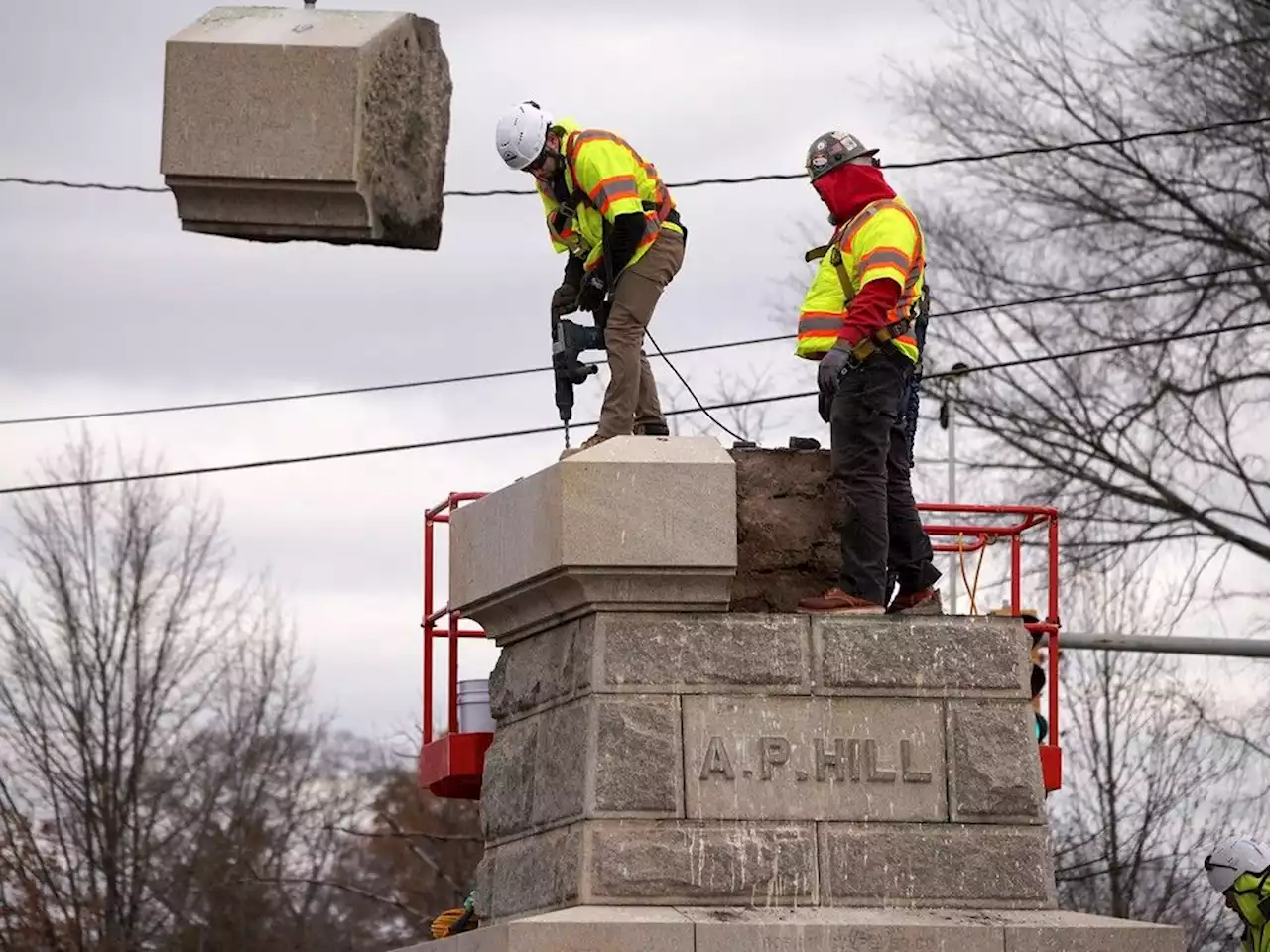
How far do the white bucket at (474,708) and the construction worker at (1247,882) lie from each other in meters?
3.22

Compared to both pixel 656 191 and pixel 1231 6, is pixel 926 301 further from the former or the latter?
pixel 1231 6

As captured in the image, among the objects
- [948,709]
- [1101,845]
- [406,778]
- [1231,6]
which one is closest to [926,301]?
[948,709]

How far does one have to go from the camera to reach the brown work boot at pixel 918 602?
11.0m

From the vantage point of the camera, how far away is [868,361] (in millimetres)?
10758

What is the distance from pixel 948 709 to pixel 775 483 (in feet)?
3.80

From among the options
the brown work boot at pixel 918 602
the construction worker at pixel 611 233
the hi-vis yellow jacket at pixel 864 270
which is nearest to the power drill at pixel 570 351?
the construction worker at pixel 611 233

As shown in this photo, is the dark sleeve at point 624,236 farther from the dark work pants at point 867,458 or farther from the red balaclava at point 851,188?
the dark work pants at point 867,458

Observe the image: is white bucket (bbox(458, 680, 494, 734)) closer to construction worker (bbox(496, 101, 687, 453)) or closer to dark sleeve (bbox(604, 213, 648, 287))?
construction worker (bbox(496, 101, 687, 453))

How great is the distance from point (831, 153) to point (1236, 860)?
140 inches

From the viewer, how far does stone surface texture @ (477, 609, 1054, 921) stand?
10.1 m

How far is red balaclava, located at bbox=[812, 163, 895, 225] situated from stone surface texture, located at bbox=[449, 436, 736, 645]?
1.34 meters

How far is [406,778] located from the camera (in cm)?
4316

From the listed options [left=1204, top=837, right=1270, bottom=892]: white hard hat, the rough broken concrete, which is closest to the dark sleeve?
the rough broken concrete

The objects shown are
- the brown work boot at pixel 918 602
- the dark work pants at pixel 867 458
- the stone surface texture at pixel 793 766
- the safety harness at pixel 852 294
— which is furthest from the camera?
the brown work boot at pixel 918 602
